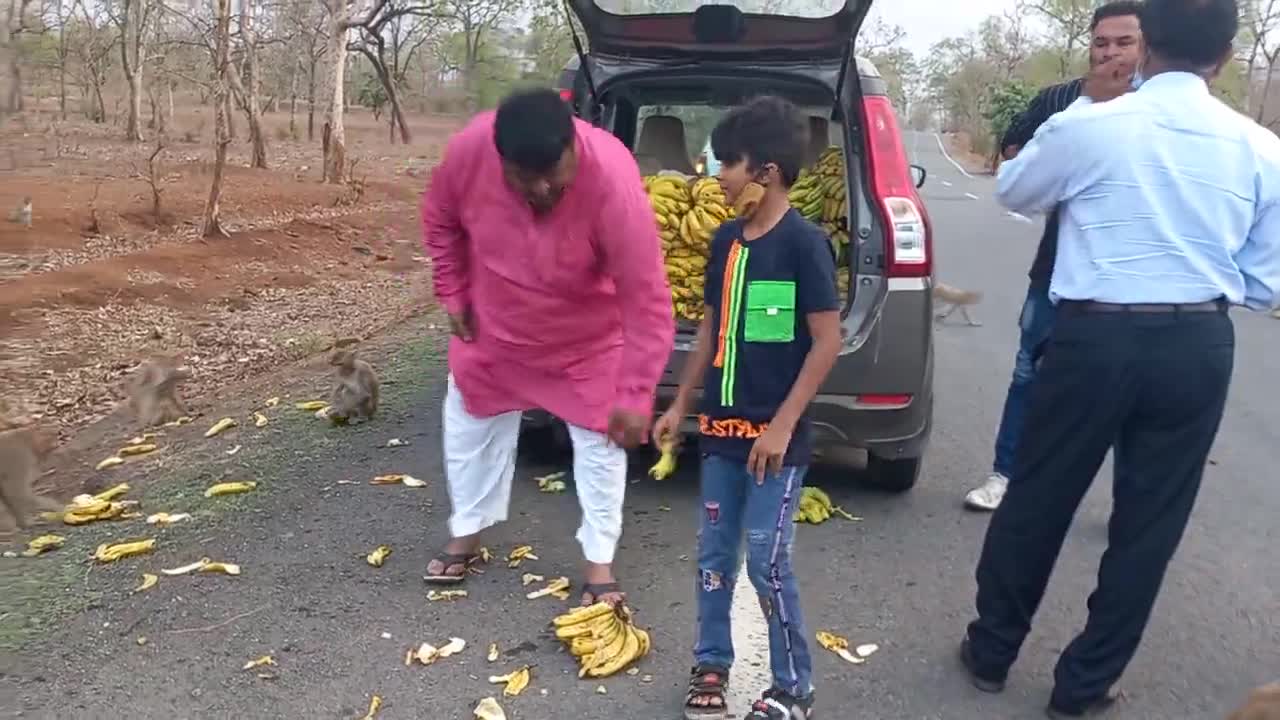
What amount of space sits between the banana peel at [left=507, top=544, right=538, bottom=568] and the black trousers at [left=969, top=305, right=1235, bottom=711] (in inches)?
69.0

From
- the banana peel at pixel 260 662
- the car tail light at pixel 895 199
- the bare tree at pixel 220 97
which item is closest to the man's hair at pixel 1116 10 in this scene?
the car tail light at pixel 895 199

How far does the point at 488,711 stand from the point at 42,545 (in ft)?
7.06

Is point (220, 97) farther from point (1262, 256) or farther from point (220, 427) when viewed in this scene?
point (1262, 256)

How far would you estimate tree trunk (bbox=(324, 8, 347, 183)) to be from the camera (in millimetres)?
18891

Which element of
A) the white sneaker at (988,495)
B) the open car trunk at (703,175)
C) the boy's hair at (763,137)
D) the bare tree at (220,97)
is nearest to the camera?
the boy's hair at (763,137)

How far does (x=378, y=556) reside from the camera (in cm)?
434

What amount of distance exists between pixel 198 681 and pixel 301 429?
2715 millimetres

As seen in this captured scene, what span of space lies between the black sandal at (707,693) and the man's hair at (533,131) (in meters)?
1.54

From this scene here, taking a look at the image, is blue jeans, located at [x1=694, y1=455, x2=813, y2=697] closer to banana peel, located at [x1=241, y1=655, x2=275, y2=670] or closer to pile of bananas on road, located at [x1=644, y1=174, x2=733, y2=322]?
banana peel, located at [x1=241, y1=655, x2=275, y2=670]

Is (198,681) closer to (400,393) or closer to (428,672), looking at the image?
(428,672)

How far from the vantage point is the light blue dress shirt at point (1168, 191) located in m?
3.06

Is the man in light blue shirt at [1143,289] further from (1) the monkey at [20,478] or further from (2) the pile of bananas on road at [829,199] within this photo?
(1) the monkey at [20,478]

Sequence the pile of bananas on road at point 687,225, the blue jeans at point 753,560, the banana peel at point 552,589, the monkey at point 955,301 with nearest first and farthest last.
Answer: the blue jeans at point 753,560, the banana peel at point 552,589, the pile of bananas on road at point 687,225, the monkey at point 955,301

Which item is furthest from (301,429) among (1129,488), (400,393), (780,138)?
(1129,488)
